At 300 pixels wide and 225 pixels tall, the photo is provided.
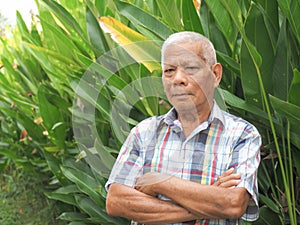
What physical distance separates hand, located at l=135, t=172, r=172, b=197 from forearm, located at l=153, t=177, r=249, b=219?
0.01 m

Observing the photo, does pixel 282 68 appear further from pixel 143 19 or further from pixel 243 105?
pixel 143 19

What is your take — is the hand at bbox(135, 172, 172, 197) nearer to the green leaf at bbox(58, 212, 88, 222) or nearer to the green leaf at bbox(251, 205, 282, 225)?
the green leaf at bbox(251, 205, 282, 225)

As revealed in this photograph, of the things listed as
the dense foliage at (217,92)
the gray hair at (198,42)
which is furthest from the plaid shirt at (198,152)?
the dense foliage at (217,92)

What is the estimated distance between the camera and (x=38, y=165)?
461cm

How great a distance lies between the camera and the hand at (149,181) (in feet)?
5.28

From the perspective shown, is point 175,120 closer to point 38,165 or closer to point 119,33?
point 119,33

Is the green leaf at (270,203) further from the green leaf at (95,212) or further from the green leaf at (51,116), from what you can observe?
the green leaf at (51,116)

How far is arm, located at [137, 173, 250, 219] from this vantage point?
1.56 metres

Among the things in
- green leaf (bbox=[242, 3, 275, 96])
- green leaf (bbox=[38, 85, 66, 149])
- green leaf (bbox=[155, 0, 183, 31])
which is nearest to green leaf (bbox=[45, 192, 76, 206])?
green leaf (bbox=[38, 85, 66, 149])

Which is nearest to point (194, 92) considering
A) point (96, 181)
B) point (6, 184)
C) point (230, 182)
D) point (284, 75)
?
point (230, 182)

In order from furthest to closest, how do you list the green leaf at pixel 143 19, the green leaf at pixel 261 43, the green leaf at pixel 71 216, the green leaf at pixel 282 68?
the green leaf at pixel 71 216
the green leaf at pixel 143 19
the green leaf at pixel 282 68
the green leaf at pixel 261 43

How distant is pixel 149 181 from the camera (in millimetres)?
1622

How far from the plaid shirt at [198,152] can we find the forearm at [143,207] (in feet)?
0.11

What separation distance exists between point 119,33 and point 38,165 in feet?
8.29
